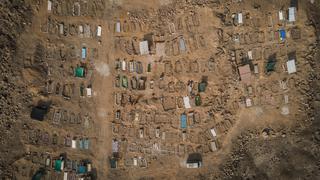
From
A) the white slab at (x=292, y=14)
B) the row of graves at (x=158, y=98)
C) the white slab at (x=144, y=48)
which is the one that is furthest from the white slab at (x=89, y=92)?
the white slab at (x=292, y=14)

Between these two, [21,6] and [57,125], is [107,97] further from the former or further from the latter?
[21,6]

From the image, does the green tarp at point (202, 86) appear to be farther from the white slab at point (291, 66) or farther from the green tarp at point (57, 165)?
the green tarp at point (57, 165)

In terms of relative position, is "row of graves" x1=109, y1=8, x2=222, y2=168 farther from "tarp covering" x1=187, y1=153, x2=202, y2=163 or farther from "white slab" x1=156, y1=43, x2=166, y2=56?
"tarp covering" x1=187, y1=153, x2=202, y2=163

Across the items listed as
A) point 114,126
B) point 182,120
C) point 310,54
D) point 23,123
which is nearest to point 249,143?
point 182,120

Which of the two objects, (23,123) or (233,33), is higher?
(233,33)

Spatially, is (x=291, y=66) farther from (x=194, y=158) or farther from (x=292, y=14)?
(x=194, y=158)

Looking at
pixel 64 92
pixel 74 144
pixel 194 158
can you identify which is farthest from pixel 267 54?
pixel 74 144

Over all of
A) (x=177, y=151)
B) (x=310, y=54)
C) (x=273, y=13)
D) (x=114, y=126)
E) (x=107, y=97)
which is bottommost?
(x=177, y=151)

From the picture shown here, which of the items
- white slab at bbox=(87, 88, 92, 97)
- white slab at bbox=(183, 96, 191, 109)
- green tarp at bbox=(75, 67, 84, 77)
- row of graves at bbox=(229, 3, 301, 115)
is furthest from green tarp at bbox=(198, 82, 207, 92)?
green tarp at bbox=(75, 67, 84, 77)
